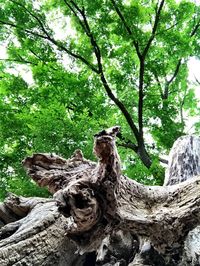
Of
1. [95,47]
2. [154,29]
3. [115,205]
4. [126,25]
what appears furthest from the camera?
[95,47]

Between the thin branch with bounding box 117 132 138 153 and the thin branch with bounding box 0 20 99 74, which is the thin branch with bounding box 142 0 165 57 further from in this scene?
the thin branch with bounding box 117 132 138 153

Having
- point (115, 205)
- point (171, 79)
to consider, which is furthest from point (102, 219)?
point (171, 79)

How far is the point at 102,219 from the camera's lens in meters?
2.54

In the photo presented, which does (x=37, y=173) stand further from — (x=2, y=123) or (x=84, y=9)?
(x=84, y=9)

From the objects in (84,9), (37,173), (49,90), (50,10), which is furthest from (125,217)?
(50,10)

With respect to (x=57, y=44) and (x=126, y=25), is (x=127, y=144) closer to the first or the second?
(x=126, y=25)

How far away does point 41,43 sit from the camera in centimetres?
724

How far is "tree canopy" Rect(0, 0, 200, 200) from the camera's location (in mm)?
5520

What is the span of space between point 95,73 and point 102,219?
4.89 meters

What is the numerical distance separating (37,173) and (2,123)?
10.1ft

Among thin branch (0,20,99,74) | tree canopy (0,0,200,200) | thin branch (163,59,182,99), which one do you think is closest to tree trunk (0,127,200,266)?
tree canopy (0,0,200,200)

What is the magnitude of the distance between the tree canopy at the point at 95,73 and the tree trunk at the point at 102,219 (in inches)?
81.7

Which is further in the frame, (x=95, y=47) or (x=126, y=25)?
(x=95, y=47)

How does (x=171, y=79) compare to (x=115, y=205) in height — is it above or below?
above
